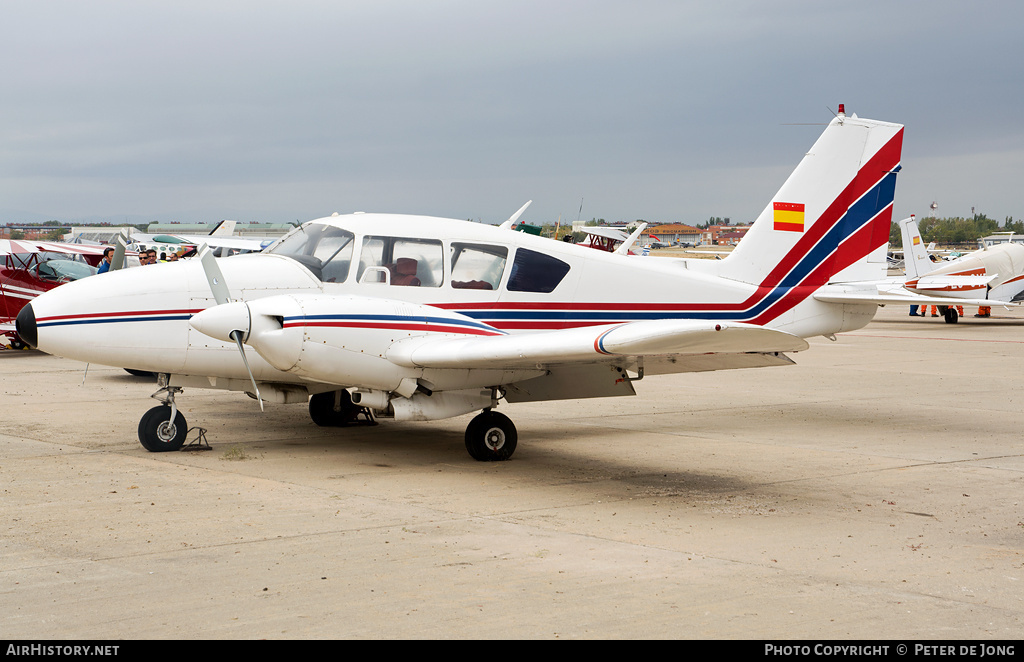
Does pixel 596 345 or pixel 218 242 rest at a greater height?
pixel 218 242

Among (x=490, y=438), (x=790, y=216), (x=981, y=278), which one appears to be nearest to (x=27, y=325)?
(x=490, y=438)

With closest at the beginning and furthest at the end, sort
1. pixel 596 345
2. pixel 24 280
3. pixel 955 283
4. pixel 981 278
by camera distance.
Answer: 1. pixel 596 345
2. pixel 24 280
3. pixel 955 283
4. pixel 981 278

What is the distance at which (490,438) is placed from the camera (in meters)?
9.48

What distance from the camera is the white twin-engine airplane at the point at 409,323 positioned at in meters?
8.44

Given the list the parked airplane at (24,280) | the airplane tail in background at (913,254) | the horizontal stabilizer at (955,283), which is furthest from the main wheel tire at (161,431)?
the airplane tail in background at (913,254)

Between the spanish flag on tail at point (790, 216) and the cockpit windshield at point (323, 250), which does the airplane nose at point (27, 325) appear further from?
the spanish flag on tail at point (790, 216)

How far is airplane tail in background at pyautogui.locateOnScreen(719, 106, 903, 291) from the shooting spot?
11992mm

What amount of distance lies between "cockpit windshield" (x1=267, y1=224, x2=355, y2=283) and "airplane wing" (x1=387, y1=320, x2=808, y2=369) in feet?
4.29

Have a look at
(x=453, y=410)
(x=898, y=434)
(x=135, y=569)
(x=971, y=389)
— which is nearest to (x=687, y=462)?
(x=453, y=410)

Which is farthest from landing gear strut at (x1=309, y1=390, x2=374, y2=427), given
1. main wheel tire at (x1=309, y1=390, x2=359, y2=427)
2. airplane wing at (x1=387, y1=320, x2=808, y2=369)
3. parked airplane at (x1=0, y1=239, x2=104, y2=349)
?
parked airplane at (x1=0, y1=239, x2=104, y2=349)

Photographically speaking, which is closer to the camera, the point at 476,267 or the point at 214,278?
the point at 214,278

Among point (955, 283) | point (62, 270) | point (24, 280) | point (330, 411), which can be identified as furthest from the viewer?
point (955, 283)

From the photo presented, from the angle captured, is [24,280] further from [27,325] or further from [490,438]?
[490,438]

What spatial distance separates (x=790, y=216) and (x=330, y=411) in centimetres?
620
